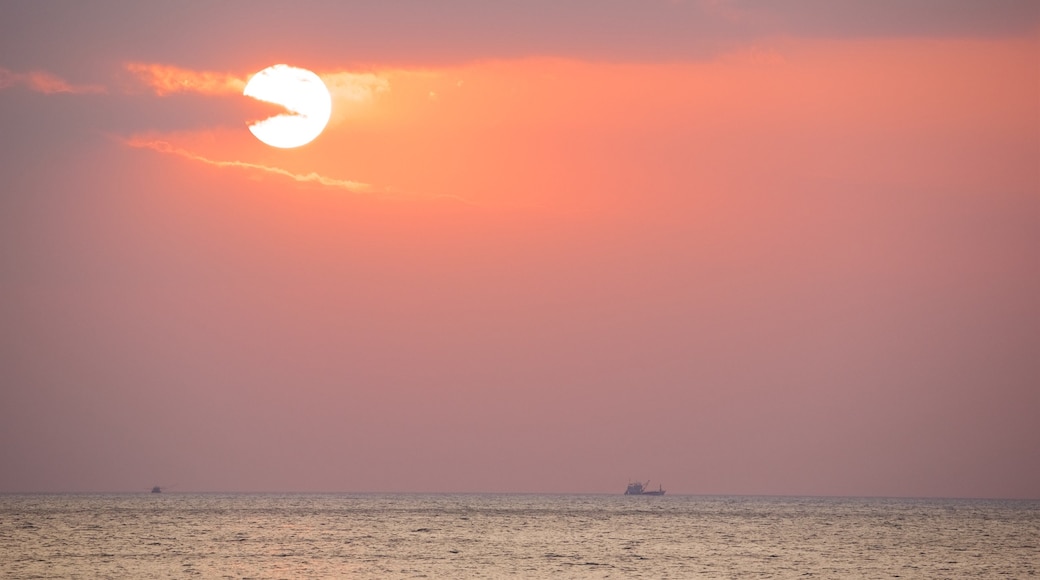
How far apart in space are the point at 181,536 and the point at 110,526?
3008 centimetres

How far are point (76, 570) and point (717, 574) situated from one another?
46.0m

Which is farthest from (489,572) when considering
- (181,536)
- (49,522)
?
(49,522)

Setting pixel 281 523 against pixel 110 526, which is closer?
pixel 110 526

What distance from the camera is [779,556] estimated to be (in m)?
117

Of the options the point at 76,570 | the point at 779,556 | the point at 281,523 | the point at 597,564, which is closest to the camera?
the point at 76,570

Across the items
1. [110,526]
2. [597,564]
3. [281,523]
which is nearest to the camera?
[597,564]

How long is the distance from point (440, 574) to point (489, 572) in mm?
3643

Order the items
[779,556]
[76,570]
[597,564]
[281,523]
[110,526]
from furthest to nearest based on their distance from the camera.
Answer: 1. [281,523]
2. [110,526]
3. [779,556]
4. [597,564]
5. [76,570]

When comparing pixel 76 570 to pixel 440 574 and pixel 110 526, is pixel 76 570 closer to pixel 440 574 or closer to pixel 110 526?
pixel 440 574

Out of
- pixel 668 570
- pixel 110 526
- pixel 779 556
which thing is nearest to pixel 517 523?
pixel 110 526

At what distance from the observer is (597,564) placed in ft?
339

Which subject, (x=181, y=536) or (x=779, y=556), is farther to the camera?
(x=181, y=536)

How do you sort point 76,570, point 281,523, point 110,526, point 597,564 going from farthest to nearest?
1. point 281,523
2. point 110,526
3. point 597,564
4. point 76,570

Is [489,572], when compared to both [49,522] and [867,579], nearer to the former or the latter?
[867,579]
